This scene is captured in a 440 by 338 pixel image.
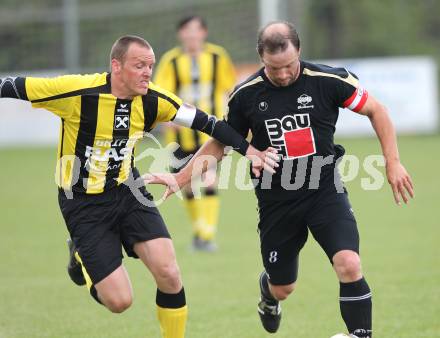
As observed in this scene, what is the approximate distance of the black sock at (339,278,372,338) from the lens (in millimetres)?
5285

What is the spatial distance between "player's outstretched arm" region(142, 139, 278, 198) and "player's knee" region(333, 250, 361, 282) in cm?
66

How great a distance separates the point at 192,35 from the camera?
397 inches

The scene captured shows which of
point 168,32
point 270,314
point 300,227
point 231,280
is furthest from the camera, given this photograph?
point 168,32

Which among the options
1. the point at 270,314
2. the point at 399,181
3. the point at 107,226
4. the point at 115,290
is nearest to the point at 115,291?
the point at 115,290

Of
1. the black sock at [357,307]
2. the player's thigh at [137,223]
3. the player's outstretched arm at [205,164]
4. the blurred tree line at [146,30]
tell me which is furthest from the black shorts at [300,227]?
the blurred tree line at [146,30]

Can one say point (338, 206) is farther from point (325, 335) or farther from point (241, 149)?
point (325, 335)

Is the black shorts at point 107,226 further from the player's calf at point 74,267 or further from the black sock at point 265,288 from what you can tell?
the black sock at point 265,288

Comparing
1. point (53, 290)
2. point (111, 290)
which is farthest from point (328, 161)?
point (53, 290)

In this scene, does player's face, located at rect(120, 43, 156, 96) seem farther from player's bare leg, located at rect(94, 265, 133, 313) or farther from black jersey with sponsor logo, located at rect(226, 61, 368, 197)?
player's bare leg, located at rect(94, 265, 133, 313)

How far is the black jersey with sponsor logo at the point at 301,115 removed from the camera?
5.63m

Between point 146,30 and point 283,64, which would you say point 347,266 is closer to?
point 283,64

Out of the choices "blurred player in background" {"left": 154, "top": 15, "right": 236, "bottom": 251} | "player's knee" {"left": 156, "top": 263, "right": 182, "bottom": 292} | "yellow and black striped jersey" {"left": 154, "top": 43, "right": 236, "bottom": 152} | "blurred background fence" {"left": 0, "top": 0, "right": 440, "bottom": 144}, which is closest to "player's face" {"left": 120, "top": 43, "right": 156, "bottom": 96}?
"player's knee" {"left": 156, "top": 263, "right": 182, "bottom": 292}

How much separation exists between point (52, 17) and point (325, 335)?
20.4 meters

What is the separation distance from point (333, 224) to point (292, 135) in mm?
622
